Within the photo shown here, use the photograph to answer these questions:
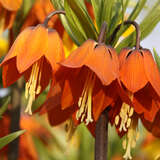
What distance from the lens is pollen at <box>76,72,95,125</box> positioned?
1.19 metres

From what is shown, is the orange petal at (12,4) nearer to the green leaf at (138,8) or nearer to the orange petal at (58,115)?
the orange petal at (58,115)

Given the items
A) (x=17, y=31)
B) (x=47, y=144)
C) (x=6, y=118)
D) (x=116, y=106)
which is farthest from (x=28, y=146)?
(x=116, y=106)

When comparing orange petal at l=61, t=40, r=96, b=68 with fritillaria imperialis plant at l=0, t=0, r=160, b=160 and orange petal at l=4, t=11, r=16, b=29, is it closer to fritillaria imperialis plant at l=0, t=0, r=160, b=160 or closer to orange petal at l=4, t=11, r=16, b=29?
fritillaria imperialis plant at l=0, t=0, r=160, b=160

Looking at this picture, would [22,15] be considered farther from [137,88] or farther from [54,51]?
[137,88]

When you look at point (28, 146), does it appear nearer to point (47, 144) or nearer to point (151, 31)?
point (47, 144)

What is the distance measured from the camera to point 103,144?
3.77 feet

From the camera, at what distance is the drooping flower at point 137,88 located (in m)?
1.14

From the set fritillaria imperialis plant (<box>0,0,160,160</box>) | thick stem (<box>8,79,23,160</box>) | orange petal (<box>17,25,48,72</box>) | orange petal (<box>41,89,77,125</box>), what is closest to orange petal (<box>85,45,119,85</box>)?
fritillaria imperialis plant (<box>0,0,160,160</box>)

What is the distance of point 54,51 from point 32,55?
0.17ft

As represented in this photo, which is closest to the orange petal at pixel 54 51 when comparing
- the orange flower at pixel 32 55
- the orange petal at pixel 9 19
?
the orange flower at pixel 32 55

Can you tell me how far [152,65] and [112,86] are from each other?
11 cm

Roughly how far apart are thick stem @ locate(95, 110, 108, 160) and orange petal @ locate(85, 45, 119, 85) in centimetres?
13

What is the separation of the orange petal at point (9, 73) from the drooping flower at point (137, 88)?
0.26 meters

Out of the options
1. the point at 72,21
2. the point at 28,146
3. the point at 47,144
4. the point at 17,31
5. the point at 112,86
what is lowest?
the point at 47,144
